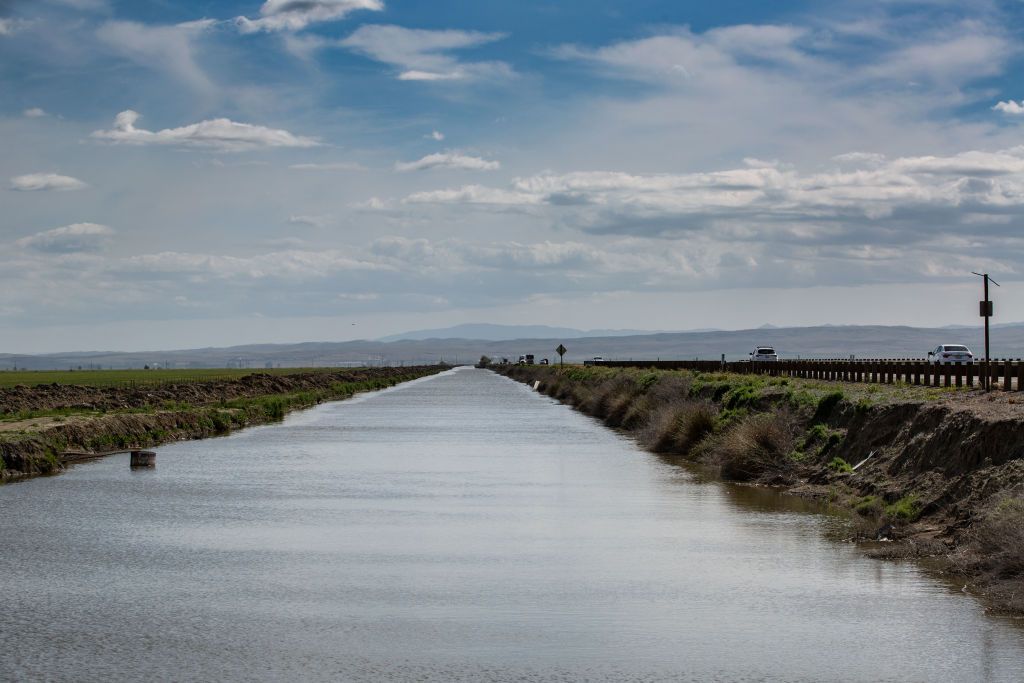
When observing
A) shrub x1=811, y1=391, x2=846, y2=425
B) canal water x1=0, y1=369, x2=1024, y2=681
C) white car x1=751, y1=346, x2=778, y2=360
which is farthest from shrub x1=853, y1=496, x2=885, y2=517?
white car x1=751, y1=346, x2=778, y2=360

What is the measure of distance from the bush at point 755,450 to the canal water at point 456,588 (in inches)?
72.8

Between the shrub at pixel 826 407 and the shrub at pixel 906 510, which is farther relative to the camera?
the shrub at pixel 826 407

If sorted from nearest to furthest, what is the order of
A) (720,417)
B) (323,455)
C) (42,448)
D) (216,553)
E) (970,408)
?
(216,553) < (970,408) < (42,448) < (323,455) < (720,417)

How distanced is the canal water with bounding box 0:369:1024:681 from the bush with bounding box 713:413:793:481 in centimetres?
185

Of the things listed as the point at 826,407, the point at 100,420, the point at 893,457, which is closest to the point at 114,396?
the point at 100,420

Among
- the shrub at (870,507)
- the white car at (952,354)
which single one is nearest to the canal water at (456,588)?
the shrub at (870,507)

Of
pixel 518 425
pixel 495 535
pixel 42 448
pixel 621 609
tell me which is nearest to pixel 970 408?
pixel 495 535

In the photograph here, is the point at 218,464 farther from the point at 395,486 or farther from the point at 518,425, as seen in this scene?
the point at 518,425

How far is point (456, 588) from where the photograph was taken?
14.4 metres

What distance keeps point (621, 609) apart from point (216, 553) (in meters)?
6.04

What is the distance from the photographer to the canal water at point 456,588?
10898 millimetres

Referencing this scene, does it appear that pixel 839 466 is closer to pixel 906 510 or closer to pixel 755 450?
pixel 755 450

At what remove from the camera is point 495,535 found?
1877 cm

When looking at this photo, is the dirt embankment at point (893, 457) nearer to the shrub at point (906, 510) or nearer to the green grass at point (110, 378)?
the shrub at point (906, 510)
